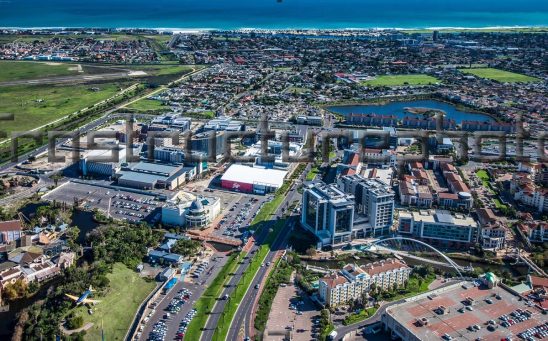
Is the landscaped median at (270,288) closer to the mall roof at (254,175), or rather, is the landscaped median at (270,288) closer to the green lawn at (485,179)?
the mall roof at (254,175)

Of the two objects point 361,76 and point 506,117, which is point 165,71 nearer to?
point 361,76

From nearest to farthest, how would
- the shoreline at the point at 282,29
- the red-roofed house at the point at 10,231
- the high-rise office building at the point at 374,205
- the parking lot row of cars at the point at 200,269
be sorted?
the parking lot row of cars at the point at 200,269 → the red-roofed house at the point at 10,231 → the high-rise office building at the point at 374,205 → the shoreline at the point at 282,29

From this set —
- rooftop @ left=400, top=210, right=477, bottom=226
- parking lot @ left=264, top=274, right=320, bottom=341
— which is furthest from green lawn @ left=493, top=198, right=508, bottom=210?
parking lot @ left=264, top=274, right=320, bottom=341

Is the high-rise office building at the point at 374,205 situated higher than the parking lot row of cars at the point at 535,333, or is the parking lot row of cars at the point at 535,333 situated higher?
the high-rise office building at the point at 374,205

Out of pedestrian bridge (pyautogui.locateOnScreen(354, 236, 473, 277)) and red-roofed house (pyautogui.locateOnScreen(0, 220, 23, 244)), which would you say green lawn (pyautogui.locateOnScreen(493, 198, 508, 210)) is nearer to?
pedestrian bridge (pyautogui.locateOnScreen(354, 236, 473, 277))

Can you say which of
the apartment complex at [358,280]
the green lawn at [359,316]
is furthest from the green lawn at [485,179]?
the green lawn at [359,316]

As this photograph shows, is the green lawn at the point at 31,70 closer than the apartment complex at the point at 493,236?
No
